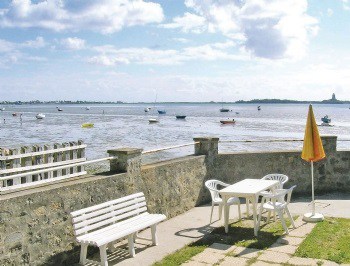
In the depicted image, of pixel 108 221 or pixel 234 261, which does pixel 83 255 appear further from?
pixel 234 261

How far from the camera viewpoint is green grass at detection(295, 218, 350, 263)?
6.23 metres

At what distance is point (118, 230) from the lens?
634 cm

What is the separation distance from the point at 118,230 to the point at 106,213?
0.48 m

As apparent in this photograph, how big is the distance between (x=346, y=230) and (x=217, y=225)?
7.58 ft

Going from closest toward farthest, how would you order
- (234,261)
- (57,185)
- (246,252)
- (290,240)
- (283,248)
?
(234,261) → (57,185) → (246,252) → (283,248) → (290,240)

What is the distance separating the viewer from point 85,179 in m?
6.91

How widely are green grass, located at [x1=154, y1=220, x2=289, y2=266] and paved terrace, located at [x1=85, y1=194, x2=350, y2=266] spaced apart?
13 centimetres

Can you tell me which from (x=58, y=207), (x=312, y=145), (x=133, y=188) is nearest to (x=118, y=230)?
(x=58, y=207)

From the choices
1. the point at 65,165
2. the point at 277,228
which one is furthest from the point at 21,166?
the point at 277,228

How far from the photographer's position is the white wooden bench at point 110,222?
598cm

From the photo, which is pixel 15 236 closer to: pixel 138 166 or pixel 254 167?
pixel 138 166

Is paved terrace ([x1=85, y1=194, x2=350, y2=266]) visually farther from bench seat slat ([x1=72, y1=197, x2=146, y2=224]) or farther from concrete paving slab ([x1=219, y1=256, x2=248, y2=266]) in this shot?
bench seat slat ([x1=72, y1=197, x2=146, y2=224])

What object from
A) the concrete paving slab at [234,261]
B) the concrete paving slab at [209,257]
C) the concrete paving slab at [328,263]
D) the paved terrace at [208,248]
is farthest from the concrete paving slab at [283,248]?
the concrete paving slab at [209,257]

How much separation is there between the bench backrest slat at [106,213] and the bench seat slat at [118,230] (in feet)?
0.36
